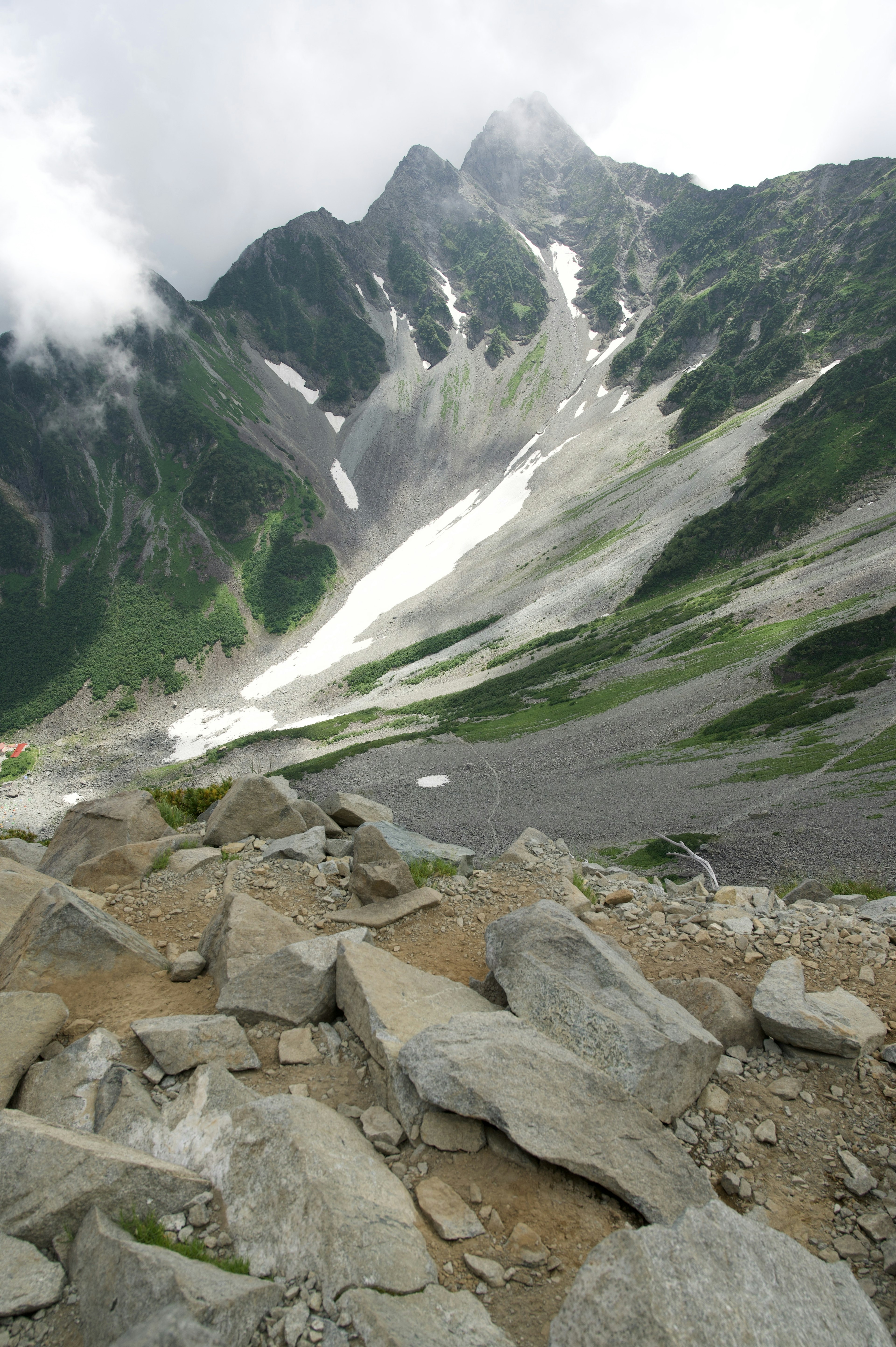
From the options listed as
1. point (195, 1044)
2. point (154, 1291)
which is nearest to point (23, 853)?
point (195, 1044)

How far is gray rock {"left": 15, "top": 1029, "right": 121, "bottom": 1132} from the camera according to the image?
20.1ft

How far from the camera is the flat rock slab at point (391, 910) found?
34.9 feet

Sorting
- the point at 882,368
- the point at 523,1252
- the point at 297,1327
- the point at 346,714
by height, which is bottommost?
the point at 346,714

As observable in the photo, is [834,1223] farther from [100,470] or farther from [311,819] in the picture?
[100,470]

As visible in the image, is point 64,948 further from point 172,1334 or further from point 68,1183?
point 172,1334

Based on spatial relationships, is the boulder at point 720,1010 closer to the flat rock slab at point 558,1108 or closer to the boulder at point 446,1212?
the flat rock slab at point 558,1108

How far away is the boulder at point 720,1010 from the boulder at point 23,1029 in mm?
7968

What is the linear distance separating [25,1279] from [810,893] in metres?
16.5

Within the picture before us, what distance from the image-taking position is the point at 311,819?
53.3ft

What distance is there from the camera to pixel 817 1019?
712 centimetres

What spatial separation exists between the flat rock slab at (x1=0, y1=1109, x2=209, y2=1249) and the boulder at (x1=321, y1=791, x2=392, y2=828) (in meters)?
11.1

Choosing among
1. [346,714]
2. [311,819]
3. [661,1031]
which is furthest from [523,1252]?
[346,714]

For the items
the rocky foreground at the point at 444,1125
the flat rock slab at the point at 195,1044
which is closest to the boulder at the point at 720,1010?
the rocky foreground at the point at 444,1125

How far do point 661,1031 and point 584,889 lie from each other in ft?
18.4
